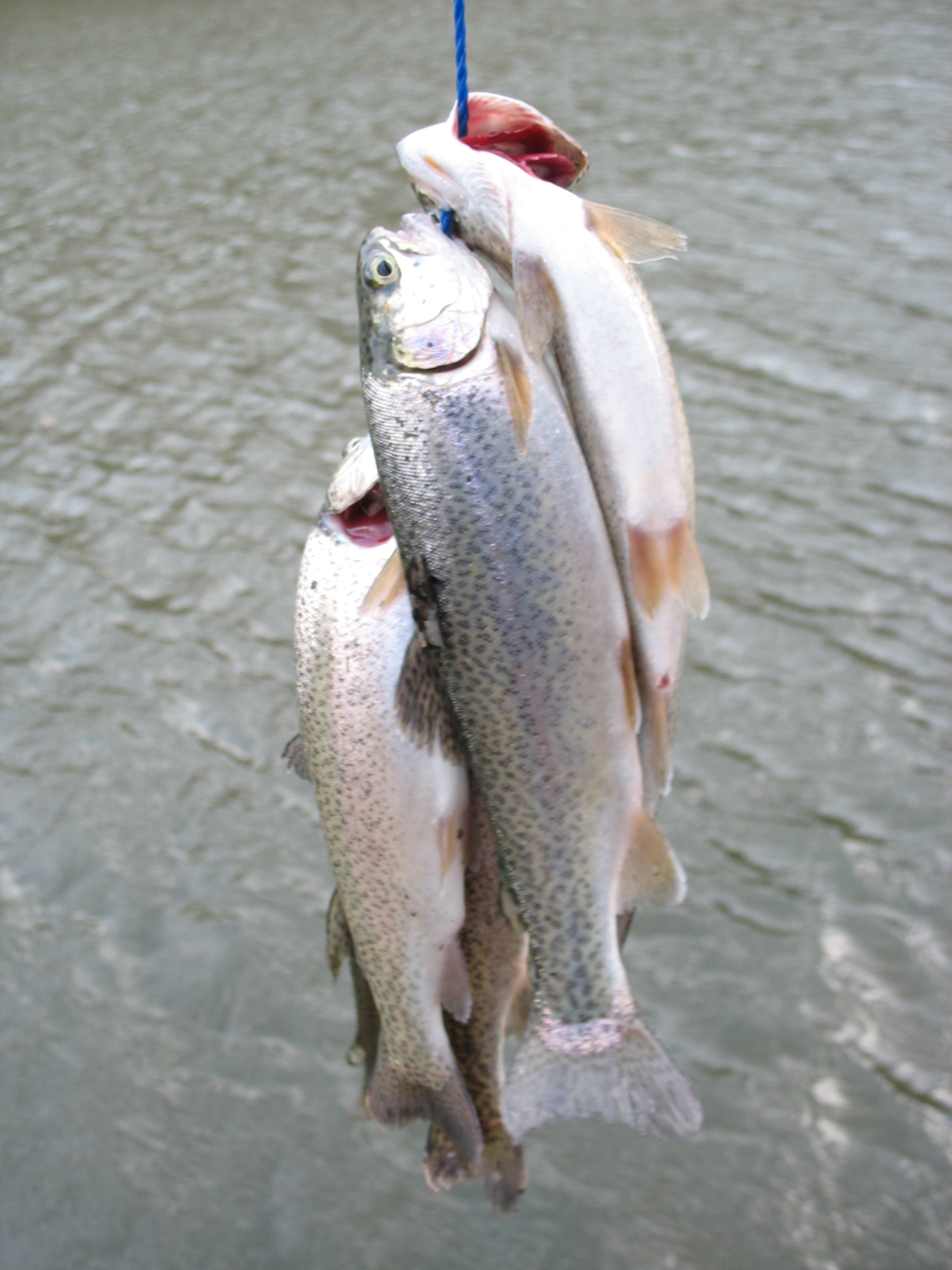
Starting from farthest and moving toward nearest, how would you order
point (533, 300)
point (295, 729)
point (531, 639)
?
point (295, 729)
point (531, 639)
point (533, 300)

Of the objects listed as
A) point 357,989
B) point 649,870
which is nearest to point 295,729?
point 357,989

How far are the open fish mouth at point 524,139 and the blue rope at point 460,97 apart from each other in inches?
0.5

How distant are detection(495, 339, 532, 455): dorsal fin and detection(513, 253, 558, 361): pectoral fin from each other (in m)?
0.03

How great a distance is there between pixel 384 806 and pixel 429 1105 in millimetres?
717

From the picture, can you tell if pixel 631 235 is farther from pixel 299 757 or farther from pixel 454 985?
pixel 454 985

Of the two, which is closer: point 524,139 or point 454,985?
point 524,139

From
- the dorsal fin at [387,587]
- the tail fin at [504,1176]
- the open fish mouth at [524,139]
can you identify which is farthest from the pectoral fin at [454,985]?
the open fish mouth at [524,139]

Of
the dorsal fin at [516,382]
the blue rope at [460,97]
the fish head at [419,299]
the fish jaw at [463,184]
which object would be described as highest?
the blue rope at [460,97]

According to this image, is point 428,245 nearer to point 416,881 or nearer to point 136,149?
point 416,881

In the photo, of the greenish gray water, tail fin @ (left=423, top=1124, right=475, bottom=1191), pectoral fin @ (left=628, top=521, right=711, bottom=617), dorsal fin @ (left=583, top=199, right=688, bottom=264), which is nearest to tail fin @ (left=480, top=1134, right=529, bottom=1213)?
tail fin @ (left=423, top=1124, right=475, bottom=1191)

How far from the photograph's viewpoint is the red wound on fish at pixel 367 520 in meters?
2.57

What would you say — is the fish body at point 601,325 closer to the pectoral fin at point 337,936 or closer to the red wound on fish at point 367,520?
the red wound on fish at point 367,520

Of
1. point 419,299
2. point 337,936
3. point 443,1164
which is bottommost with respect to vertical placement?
point 443,1164

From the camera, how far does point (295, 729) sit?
20.0ft
